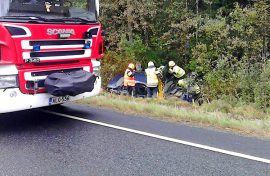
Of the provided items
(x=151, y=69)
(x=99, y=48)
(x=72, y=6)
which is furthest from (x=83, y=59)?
(x=151, y=69)

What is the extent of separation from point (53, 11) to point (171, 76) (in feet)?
30.5

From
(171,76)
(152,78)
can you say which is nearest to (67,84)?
(152,78)

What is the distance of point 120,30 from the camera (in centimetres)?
1931

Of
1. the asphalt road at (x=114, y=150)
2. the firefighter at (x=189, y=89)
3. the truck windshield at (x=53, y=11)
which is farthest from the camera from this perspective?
the firefighter at (x=189, y=89)

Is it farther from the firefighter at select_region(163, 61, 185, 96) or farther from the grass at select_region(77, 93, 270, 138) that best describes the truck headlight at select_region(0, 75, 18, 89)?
the firefighter at select_region(163, 61, 185, 96)

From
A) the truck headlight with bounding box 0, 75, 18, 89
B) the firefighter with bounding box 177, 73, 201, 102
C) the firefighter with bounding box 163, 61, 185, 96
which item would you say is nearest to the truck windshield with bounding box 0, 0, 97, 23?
the truck headlight with bounding box 0, 75, 18, 89

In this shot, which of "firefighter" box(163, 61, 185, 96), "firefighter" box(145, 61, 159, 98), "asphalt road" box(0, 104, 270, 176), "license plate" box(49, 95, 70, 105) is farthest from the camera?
"firefighter" box(163, 61, 185, 96)

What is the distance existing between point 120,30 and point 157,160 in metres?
14.9

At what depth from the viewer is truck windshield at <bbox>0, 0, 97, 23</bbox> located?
600 centimetres

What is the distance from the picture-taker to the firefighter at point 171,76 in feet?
49.1

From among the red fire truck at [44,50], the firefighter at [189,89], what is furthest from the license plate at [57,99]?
the firefighter at [189,89]

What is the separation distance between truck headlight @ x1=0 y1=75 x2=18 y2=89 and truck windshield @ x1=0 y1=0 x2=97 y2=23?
859 millimetres

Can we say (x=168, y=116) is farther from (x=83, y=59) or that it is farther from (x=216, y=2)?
(x=216, y=2)

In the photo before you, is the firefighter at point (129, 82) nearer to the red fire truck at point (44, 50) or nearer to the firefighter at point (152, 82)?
the firefighter at point (152, 82)
